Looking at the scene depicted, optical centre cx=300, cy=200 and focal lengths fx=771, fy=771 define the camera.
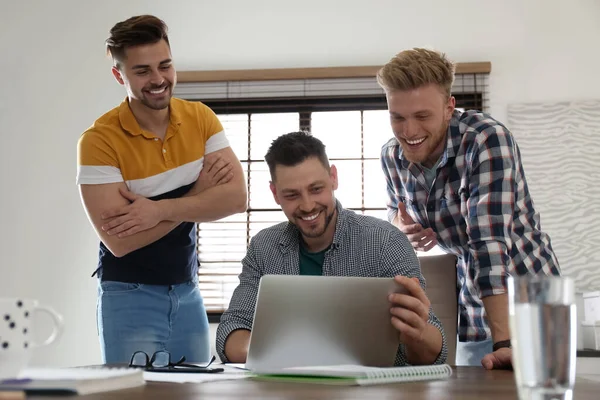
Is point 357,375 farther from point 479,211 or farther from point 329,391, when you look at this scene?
point 479,211

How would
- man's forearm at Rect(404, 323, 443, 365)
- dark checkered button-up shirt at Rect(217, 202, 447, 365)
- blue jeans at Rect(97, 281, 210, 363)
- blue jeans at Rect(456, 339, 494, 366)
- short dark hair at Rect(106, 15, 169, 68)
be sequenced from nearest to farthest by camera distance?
man's forearm at Rect(404, 323, 443, 365) < dark checkered button-up shirt at Rect(217, 202, 447, 365) < blue jeans at Rect(456, 339, 494, 366) < blue jeans at Rect(97, 281, 210, 363) < short dark hair at Rect(106, 15, 169, 68)

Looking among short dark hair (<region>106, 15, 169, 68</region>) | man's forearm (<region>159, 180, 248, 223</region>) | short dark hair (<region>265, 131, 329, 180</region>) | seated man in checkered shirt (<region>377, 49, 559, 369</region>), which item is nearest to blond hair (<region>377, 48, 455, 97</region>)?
seated man in checkered shirt (<region>377, 49, 559, 369</region>)

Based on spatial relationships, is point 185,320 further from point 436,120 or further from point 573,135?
point 573,135

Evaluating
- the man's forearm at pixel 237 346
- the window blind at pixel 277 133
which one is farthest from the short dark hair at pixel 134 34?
the window blind at pixel 277 133

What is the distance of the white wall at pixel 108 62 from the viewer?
441cm

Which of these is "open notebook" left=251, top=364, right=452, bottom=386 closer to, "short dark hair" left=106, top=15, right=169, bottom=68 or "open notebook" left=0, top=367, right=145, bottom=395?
"open notebook" left=0, top=367, right=145, bottom=395

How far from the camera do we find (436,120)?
6.56 feet

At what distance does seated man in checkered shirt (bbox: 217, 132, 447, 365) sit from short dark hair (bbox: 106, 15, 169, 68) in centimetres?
51

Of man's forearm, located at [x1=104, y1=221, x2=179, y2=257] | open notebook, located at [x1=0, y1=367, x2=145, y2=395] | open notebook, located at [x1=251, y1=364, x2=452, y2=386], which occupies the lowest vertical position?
open notebook, located at [x1=251, y1=364, x2=452, y2=386]

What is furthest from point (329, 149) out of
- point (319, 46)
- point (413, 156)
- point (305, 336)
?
point (305, 336)

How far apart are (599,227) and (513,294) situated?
3781mm

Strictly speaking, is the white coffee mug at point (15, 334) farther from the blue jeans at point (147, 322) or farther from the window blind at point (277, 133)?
the window blind at point (277, 133)

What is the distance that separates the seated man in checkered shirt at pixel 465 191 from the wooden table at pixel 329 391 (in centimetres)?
65

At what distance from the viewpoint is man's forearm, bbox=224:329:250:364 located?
1.77 m
